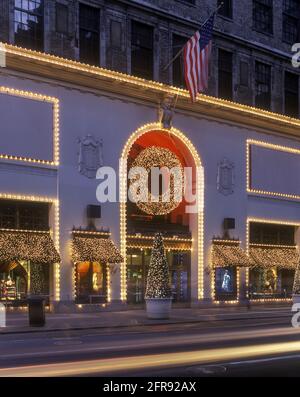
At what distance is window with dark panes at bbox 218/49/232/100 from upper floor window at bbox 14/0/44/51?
11.9 meters

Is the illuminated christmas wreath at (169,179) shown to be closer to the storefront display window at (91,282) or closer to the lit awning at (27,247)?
the storefront display window at (91,282)

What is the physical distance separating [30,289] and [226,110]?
1554 centimetres

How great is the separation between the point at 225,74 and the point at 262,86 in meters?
3.52

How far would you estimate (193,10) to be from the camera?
41.2 m

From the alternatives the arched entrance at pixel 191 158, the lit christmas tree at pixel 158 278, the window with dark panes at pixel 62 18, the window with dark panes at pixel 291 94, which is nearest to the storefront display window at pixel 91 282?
the lit christmas tree at pixel 158 278

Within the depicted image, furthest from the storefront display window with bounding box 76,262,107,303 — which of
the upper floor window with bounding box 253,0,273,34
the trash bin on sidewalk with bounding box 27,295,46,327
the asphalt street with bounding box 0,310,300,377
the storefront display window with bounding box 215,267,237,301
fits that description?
the upper floor window with bounding box 253,0,273,34

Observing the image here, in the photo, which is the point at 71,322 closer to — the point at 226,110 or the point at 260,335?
the point at 260,335

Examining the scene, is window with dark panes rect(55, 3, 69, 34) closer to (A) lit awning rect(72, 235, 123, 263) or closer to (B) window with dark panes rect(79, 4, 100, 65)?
(B) window with dark panes rect(79, 4, 100, 65)

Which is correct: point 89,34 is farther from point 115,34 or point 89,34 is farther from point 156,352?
point 156,352

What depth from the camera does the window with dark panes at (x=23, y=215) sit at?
3241 centimetres

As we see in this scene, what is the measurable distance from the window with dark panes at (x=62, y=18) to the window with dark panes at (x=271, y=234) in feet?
52.5

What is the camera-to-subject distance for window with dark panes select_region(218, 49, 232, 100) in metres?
42.7

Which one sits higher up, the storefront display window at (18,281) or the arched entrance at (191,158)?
the arched entrance at (191,158)
